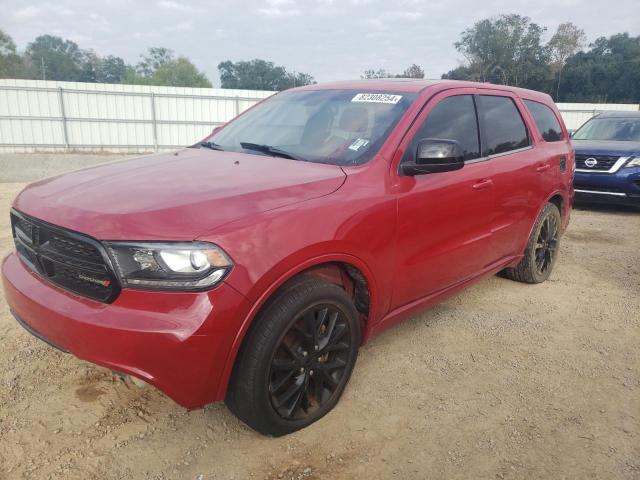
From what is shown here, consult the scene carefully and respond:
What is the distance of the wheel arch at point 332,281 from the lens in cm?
211

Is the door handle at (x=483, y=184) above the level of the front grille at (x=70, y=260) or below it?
above

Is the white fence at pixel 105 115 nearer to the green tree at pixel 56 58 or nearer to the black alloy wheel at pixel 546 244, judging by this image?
the black alloy wheel at pixel 546 244

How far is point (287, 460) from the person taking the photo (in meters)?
2.34

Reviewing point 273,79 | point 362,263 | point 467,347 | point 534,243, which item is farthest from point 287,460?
point 273,79

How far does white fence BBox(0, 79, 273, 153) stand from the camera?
17875 mm

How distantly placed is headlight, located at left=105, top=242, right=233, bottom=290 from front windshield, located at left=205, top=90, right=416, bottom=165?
1.10 meters

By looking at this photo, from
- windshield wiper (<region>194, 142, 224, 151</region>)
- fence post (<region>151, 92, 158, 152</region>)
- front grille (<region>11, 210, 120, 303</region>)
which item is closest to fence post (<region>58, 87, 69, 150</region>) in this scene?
fence post (<region>151, 92, 158, 152</region>)

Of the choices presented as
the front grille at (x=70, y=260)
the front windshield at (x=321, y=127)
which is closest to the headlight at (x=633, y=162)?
the front windshield at (x=321, y=127)

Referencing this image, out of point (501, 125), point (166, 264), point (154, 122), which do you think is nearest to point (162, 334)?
point (166, 264)

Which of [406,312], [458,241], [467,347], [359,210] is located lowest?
[467,347]

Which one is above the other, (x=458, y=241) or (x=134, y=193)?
(x=134, y=193)

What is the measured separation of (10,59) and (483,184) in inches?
2694

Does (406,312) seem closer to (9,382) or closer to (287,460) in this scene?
(287,460)

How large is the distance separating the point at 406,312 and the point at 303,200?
3.81ft
